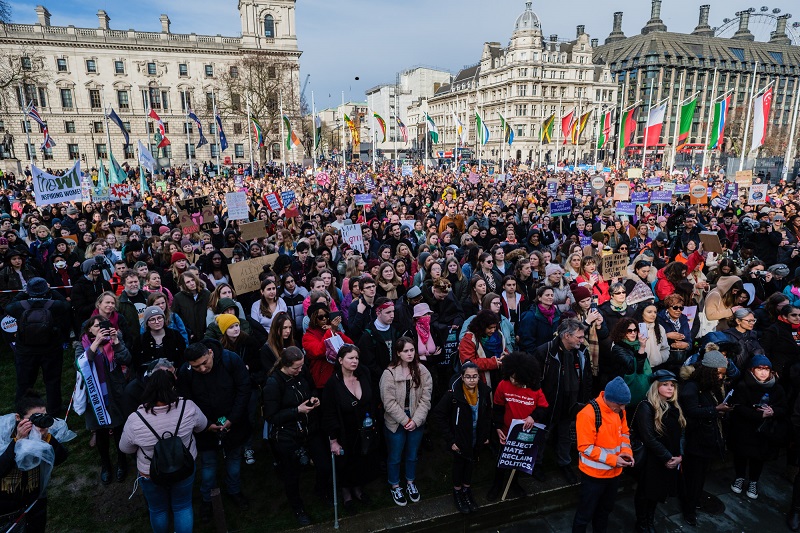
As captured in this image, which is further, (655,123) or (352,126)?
(352,126)

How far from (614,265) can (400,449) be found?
5.24 metres

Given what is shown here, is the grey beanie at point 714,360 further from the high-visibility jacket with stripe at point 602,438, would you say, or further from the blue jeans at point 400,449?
the blue jeans at point 400,449

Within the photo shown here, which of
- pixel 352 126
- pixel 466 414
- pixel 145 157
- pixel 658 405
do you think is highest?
pixel 352 126

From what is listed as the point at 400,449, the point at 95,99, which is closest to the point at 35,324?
the point at 400,449

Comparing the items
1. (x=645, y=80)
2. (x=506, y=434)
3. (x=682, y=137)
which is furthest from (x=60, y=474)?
(x=645, y=80)

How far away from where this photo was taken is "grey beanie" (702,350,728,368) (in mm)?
4141

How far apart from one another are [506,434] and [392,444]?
3.52 feet

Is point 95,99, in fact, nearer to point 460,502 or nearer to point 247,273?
point 247,273

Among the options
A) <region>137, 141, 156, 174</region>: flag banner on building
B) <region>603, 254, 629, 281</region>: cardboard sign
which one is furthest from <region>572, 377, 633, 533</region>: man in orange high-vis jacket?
<region>137, 141, 156, 174</region>: flag banner on building

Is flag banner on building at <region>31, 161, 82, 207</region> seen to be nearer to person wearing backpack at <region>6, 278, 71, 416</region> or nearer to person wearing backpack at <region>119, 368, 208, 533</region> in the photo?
person wearing backpack at <region>6, 278, 71, 416</region>

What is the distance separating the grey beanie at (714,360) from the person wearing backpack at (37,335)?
675 cm

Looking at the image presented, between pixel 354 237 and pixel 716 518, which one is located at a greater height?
pixel 354 237

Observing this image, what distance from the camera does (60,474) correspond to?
4957mm

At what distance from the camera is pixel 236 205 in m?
12.5
